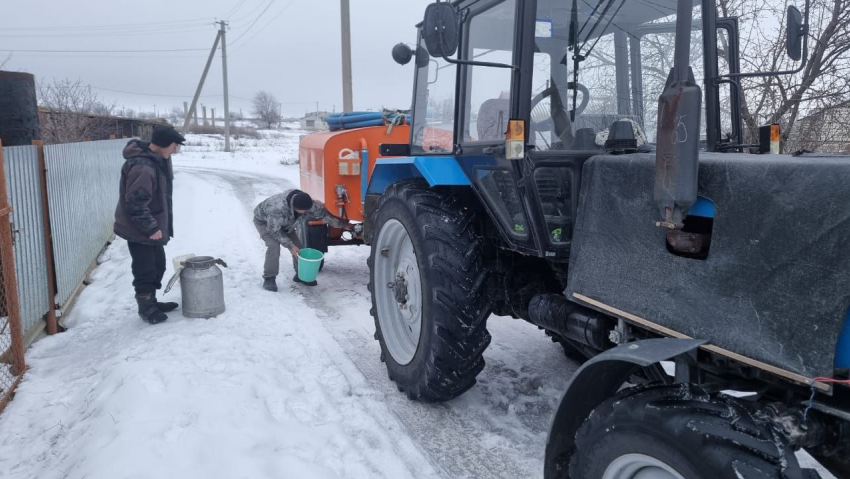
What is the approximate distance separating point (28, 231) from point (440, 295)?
137 inches

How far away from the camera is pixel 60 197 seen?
5.70 metres

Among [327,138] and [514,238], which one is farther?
[327,138]

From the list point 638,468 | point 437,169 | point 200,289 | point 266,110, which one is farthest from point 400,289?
A: point 266,110

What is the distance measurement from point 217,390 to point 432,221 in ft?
5.54

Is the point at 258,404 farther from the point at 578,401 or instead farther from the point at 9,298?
the point at 578,401

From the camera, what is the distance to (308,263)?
6.23m

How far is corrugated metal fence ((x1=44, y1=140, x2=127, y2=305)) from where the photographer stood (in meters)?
5.40

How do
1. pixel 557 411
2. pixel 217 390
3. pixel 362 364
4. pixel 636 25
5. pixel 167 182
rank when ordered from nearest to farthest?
1. pixel 557 411
2. pixel 636 25
3. pixel 217 390
4. pixel 362 364
5. pixel 167 182

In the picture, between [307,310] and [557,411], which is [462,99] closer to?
[557,411]

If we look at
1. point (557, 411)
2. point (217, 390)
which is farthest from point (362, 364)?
point (557, 411)

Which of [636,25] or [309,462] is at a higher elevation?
[636,25]

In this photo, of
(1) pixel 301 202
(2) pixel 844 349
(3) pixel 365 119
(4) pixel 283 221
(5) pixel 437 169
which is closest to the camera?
(2) pixel 844 349

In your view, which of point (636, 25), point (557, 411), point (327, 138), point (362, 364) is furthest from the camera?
point (327, 138)

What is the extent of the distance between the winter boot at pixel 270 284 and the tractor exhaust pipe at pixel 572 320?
3.63 m
